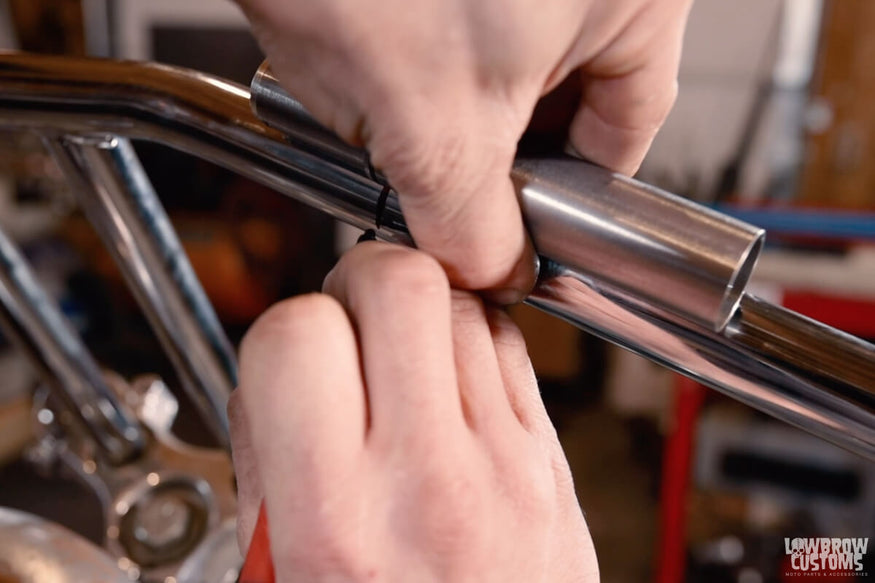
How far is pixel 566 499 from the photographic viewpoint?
0.24 m

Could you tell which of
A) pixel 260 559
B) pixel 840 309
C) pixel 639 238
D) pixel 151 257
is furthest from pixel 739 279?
pixel 840 309

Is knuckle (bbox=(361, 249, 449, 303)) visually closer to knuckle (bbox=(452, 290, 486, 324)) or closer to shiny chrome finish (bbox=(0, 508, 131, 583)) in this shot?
knuckle (bbox=(452, 290, 486, 324))

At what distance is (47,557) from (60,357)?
0.38 feet

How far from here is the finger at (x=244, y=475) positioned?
0.73ft

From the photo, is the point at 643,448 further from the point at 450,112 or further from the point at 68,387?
the point at 450,112

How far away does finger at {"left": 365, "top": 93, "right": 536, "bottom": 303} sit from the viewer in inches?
6.7

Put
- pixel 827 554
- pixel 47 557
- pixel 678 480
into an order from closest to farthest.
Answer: pixel 47 557 < pixel 827 554 < pixel 678 480

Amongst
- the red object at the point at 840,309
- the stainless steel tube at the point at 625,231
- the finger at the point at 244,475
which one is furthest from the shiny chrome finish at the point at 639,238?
the red object at the point at 840,309

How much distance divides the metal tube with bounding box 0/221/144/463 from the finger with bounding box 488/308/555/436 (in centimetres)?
28

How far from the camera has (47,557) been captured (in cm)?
33

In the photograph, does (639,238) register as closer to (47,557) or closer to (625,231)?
(625,231)

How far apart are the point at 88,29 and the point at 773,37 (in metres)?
2.42

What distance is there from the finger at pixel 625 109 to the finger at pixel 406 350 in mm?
79

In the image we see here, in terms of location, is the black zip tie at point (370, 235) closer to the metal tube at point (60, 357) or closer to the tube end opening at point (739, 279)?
the tube end opening at point (739, 279)
